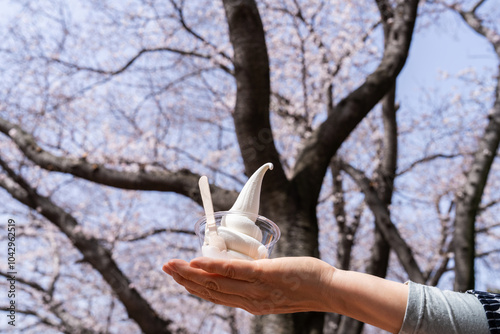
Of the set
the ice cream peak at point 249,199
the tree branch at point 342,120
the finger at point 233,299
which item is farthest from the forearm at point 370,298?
the tree branch at point 342,120

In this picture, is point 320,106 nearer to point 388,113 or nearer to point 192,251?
point 388,113

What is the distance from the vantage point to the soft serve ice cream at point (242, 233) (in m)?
1.61

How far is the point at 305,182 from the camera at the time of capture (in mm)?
3441

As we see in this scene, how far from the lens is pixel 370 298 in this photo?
1.30 metres

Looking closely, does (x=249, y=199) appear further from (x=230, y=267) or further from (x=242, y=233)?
(x=230, y=267)

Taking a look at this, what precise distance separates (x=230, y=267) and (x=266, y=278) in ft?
0.41

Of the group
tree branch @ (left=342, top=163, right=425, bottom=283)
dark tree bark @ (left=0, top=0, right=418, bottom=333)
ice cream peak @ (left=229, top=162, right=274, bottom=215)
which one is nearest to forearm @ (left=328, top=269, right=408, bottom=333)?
ice cream peak @ (left=229, top=162, right=274, bottom=215)

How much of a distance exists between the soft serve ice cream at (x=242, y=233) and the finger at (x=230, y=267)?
0.22 metres

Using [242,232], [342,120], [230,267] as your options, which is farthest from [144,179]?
[230,267]

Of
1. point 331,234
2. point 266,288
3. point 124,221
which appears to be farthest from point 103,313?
point 266,288

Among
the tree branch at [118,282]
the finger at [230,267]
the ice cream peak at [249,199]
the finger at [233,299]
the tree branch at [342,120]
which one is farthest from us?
the tree branch at [118,282]

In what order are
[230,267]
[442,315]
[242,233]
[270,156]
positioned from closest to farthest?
[442,315] → [230,267] → [242,233] → [270,156]

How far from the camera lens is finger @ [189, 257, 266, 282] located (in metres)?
1.34

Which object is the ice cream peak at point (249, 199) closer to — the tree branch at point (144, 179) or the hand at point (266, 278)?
the hand at point (266, 278)
